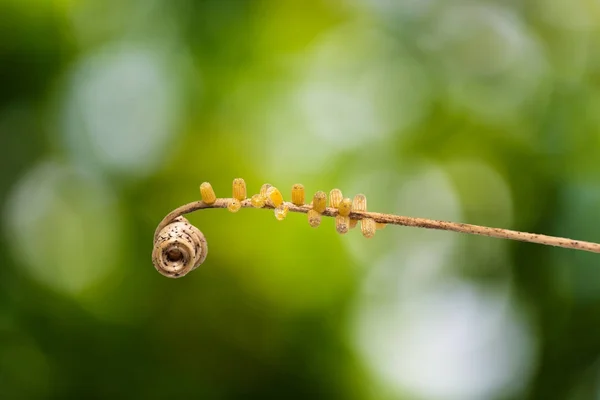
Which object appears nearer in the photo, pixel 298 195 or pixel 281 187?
pixel 298 195

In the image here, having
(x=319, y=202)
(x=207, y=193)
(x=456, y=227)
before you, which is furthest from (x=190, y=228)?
(x=456, y=227)

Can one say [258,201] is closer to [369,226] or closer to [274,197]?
[274,197]

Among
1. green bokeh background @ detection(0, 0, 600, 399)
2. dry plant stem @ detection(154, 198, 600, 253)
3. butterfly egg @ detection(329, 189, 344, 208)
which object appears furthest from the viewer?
green bokeh background @ detection(0, 0, 600, 399)

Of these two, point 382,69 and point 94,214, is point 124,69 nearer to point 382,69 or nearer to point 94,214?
point 94,214

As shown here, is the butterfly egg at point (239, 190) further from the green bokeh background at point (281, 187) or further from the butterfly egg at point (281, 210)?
the green bokeh background at point (281, 187)

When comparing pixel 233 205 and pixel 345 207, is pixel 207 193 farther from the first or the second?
pixel 345 207

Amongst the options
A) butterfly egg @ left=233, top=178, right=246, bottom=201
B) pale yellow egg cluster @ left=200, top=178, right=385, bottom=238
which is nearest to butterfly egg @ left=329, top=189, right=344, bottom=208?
pale yellow egg cluster @ left=200, top=178, right=385, bottom=238

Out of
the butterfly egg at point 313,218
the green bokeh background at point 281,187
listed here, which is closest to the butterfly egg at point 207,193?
the butterfly egg at point 313,218

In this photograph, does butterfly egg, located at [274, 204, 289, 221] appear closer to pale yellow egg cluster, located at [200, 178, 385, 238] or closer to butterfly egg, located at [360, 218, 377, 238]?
pale yellow egg cluster, located at [200, 178, 385, 238]
